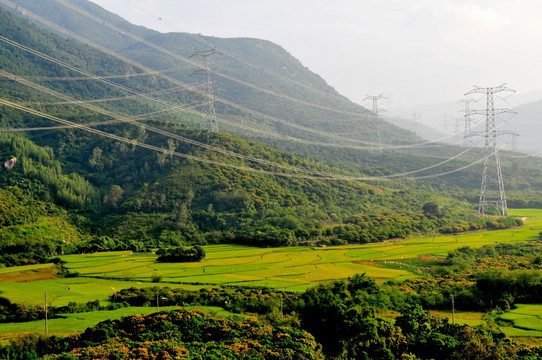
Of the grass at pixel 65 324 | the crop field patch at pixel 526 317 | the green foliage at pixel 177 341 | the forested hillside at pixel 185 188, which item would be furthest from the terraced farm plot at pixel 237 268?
the crop field patch at pixel 526 317

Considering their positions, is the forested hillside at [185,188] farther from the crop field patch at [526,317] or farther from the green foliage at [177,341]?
the crop field patch at [526,317]

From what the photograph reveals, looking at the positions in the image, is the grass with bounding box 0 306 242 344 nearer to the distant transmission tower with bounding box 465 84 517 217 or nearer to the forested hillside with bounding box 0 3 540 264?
the forested hillside with bounding box 0 3 540 264

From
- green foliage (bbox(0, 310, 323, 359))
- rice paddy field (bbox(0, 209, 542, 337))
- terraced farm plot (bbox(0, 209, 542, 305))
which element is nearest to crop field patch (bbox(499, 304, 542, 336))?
rice paddy field (bbox(0, 209, 542, 337))

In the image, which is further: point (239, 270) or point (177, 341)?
point (239, 270)

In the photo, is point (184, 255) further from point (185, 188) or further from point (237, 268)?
point (185, 188)

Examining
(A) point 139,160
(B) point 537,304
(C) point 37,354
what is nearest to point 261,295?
(C) point 37,354

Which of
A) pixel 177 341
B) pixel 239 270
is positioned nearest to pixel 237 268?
pixel 239 270

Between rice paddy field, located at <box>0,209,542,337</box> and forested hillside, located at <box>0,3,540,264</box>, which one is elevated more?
forested hillside, located at <box>0,3,540,264</box>

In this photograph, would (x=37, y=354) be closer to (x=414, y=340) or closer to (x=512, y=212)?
(x=414, y=340)
